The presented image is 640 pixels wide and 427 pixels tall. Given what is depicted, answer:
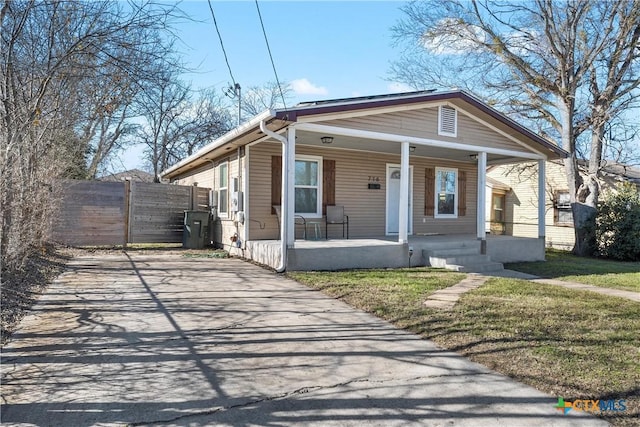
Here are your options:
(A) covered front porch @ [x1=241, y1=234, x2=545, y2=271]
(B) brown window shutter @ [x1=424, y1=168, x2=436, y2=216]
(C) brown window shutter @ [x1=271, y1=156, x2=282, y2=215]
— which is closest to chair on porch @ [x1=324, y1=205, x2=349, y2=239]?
(A) covered front porch @ [x1=241, y1=234, x2=545, y2=271]

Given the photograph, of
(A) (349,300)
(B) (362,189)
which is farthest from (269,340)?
(B) (362,189)

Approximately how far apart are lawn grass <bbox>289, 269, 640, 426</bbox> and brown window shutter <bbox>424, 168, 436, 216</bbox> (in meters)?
5.27

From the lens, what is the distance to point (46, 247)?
836cm

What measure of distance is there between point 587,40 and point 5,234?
15668 millimetres

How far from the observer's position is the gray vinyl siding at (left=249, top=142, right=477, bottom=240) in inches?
375

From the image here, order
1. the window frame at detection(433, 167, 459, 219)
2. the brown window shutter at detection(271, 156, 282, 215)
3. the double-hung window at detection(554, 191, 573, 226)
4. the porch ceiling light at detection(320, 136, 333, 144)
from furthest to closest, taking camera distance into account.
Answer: the double-hung window at detection(554, 191, 573, 226) → the window frame at detection(433, 167, 459, 219) → the brown window shutter at detection(271, 156, 282, 215) → the porch ceiling light at detection(320, 136, 333, 144)

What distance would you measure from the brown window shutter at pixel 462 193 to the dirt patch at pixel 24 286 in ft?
33.9

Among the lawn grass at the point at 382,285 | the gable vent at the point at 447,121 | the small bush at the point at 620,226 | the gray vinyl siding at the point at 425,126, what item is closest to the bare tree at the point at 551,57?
the small bush at the point at 620,226

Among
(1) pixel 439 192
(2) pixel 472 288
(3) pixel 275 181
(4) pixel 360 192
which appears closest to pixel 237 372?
(2) pixel 472 288

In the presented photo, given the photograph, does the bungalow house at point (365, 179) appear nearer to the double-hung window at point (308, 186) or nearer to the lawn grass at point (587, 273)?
the double-hung window at point (308, 186)

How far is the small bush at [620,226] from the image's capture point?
1216 centimetres

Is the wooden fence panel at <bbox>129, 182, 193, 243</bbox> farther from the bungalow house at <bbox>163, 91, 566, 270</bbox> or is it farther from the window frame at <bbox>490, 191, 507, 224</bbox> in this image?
the window frame at <bbox>490, 191, 507, 224</bbox>

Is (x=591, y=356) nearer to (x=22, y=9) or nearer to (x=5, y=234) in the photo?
(x=5, y=234)

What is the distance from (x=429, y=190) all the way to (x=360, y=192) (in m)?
2.51
